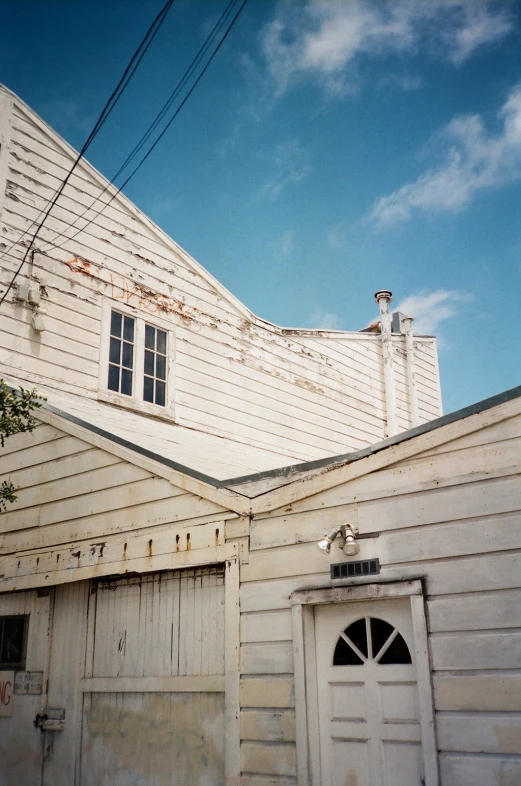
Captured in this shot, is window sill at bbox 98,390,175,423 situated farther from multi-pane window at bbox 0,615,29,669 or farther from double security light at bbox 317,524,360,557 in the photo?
double security light at bbox 317,524,360,557

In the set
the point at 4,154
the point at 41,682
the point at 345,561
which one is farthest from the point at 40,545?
the point at 4,154

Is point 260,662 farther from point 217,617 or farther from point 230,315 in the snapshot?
point 230,315

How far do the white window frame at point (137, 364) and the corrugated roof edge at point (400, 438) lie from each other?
167 inches

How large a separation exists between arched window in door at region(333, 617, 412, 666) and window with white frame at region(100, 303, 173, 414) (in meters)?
5.68

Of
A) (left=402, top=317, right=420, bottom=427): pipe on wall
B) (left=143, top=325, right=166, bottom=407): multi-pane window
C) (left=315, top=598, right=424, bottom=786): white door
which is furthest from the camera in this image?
(left=402, top=317, right=420, bottom=427): pipe on wall

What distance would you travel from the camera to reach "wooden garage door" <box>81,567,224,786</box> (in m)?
6.47

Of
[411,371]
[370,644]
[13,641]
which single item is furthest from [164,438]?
[411,371]

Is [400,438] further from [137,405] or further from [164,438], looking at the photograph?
[137,405]

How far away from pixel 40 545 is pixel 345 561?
3908 mm

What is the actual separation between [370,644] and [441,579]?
85cm

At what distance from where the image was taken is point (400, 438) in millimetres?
5859

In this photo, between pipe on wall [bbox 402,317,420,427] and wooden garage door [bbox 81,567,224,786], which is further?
pipe on wall [bbox 402,317,420,427]

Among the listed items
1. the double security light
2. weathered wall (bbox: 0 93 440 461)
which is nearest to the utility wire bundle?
weathered wall (bbox: 0 93 440 461)

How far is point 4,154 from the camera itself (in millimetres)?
10312
